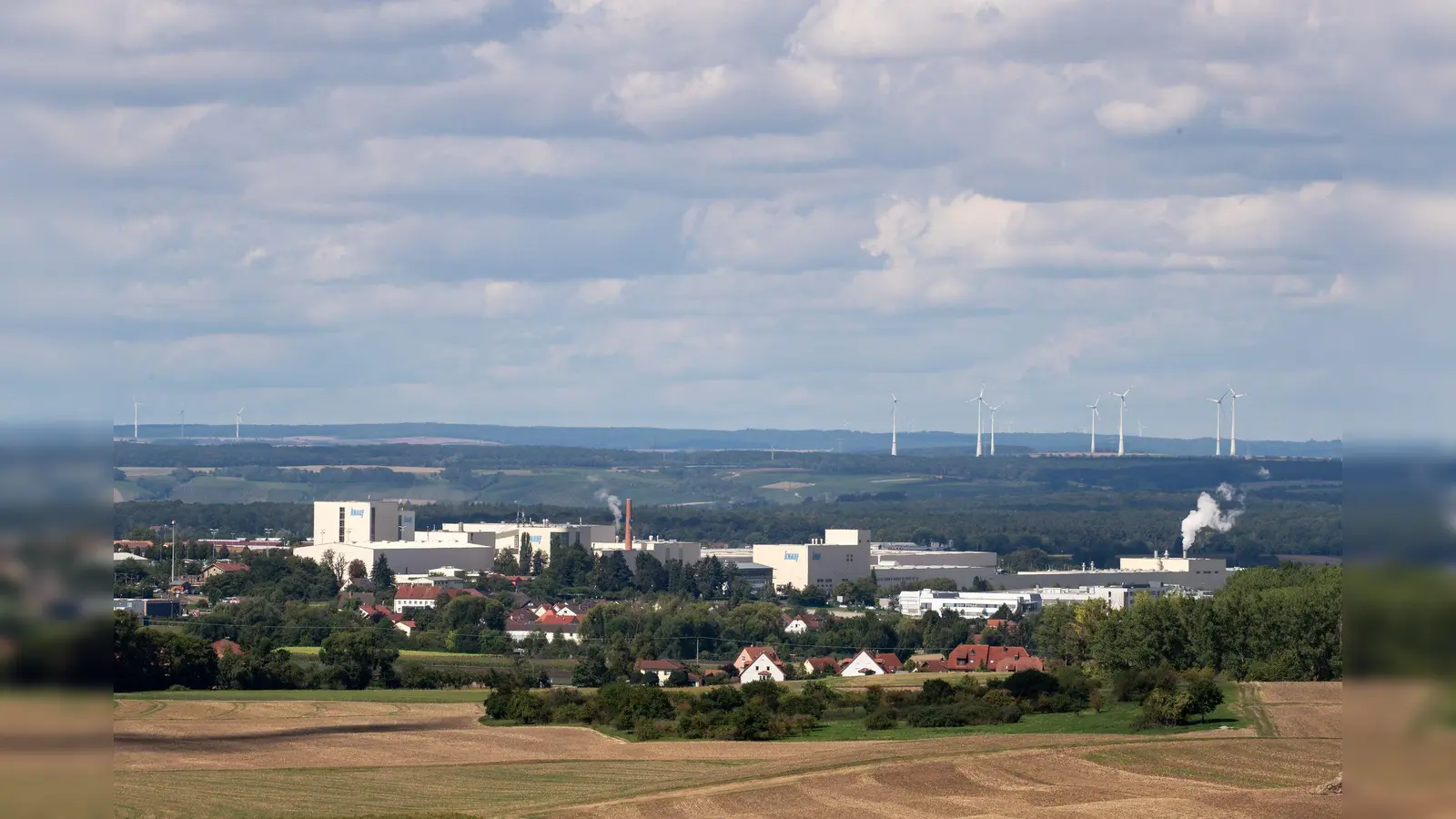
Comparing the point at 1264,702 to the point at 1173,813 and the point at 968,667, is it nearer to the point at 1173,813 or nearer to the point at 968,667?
the point at 1173,813

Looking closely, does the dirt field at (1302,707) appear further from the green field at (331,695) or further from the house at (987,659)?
the green field at (331,695)

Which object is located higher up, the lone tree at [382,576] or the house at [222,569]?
the house at [222,569]

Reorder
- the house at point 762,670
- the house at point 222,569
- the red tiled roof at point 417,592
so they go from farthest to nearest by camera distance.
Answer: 1. the house at point 222,569
2. the red tiled roof at point 417,592
3. the house at point 762,670

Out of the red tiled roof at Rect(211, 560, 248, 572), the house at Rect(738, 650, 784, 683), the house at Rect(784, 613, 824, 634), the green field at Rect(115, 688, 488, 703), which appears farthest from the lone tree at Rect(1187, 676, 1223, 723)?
the red tiled roof at Rect(211, 560, 248, 572)

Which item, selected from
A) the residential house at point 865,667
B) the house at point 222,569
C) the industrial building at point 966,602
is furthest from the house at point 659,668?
the house at point 222,569

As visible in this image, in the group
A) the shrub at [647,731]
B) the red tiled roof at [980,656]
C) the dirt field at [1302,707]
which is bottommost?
the red tiled roof at [980,656]

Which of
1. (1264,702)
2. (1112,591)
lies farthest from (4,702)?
(1112,591)

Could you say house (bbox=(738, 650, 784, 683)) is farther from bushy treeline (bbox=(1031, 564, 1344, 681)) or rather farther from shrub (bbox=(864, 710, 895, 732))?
shrub (bbox=(864, 710, 895, 732))
